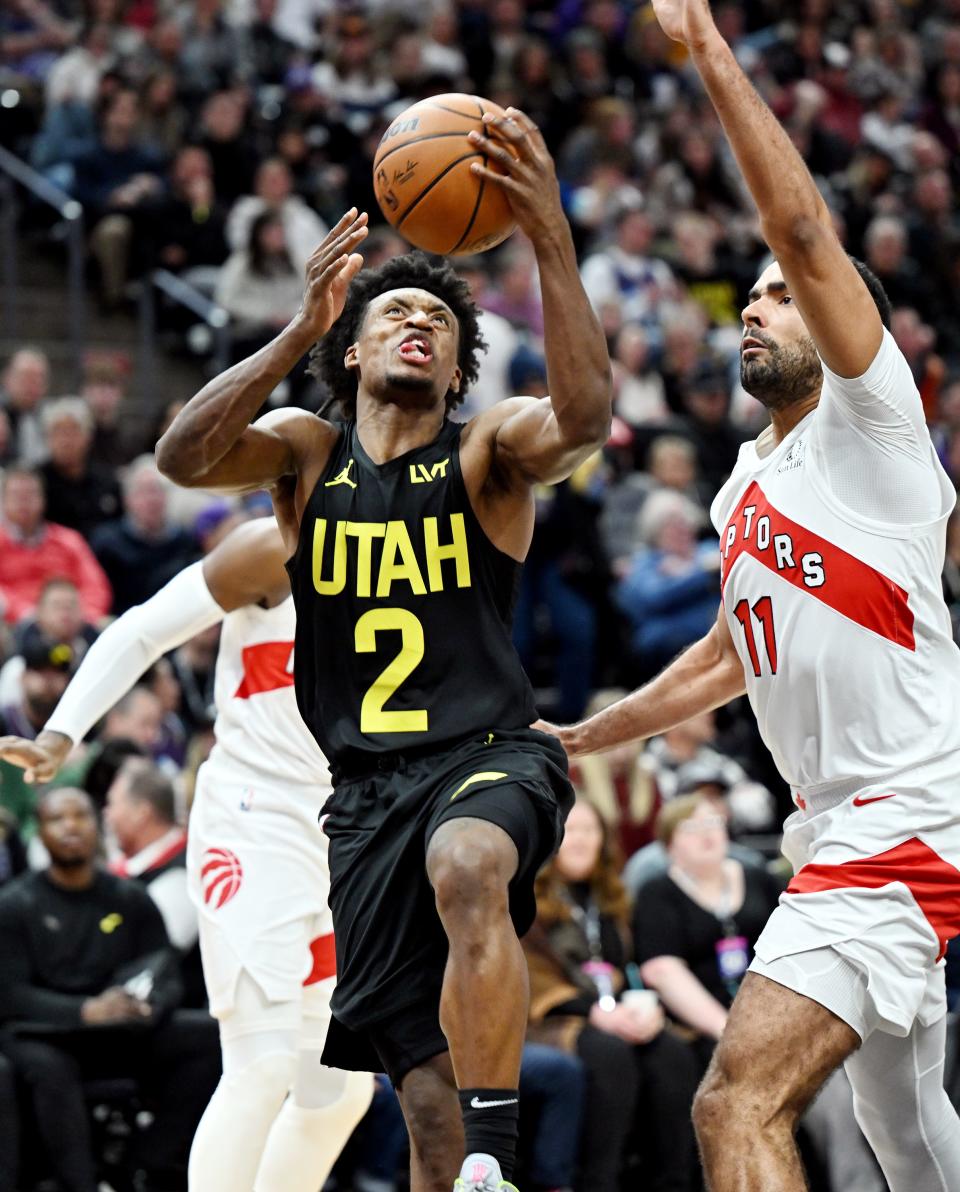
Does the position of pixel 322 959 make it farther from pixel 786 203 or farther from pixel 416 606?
pixel 786 203

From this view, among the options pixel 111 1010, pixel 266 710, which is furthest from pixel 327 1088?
pixel 111 1010

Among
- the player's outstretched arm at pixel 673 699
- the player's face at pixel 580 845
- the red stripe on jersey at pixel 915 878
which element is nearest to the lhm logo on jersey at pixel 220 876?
the player's outstretched arm at pixel 673 699

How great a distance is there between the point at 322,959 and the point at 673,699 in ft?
5.10

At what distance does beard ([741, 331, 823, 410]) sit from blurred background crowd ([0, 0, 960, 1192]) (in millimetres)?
4163

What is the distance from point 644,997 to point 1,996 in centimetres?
285

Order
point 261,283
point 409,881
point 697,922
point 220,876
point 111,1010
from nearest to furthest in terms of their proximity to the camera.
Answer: point 409,881 → point 220,876 → point 111,1010 → point 697,922 → point 261,283

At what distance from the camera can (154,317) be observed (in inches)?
574

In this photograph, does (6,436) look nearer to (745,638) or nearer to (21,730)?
(21,730)

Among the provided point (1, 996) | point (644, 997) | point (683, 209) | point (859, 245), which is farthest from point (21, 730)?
point (859, 245)

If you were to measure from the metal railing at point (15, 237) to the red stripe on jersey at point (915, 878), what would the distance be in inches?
378

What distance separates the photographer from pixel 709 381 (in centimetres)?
1395

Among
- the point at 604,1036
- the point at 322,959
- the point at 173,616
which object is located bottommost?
the point at 604,1036

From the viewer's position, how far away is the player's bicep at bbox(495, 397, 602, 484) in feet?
16.6

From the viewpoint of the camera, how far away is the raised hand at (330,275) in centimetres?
513
